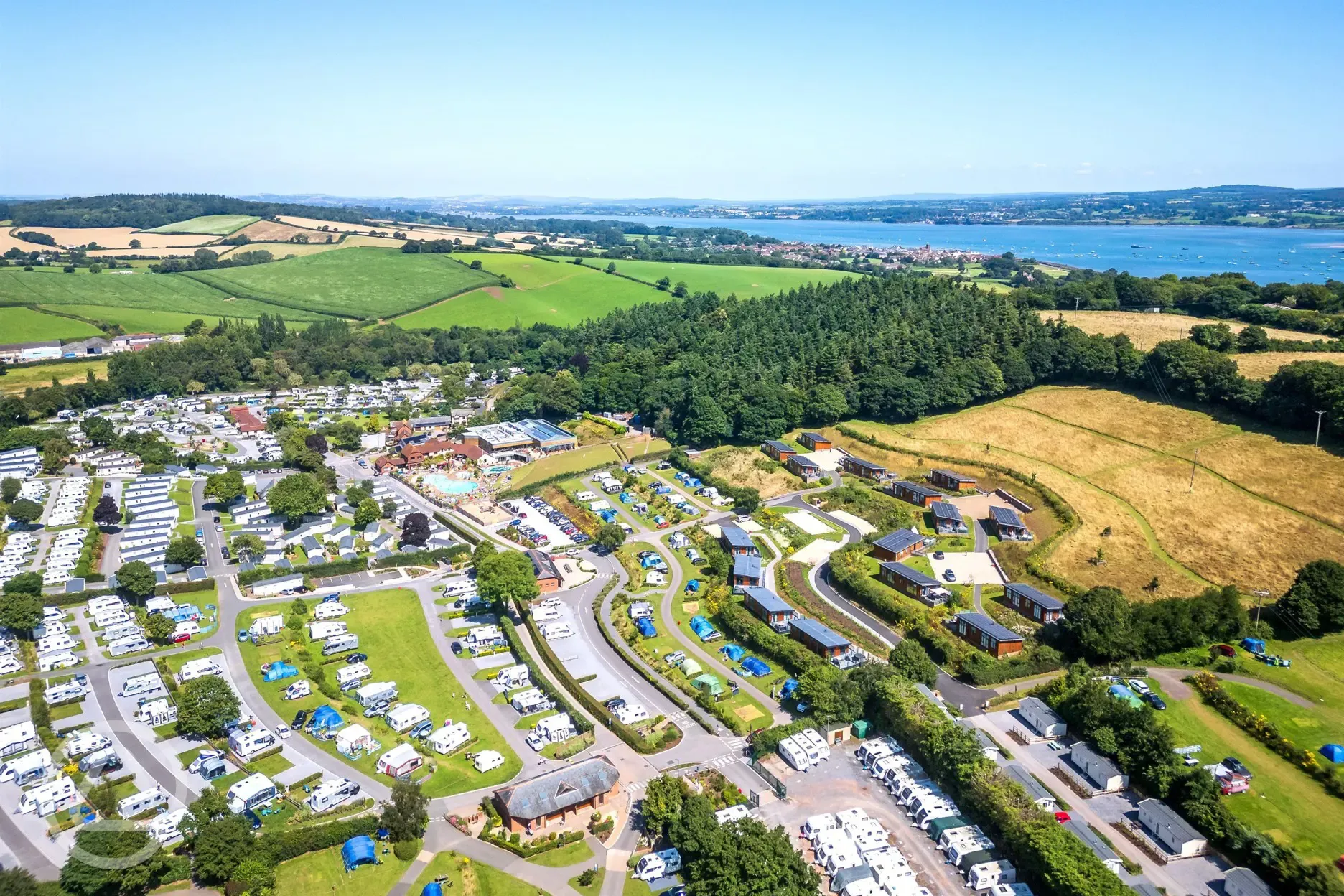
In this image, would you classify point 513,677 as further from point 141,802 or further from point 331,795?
point 141,802

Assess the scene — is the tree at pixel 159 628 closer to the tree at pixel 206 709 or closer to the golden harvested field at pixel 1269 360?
the tree at pixel 206 709

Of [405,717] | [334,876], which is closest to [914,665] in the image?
[405,717]

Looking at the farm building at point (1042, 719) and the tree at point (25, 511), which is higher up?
the tree at point (25, 511)

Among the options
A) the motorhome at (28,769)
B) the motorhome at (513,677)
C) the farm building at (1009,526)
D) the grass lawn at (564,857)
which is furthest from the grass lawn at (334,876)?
the farm building at (1009,526)

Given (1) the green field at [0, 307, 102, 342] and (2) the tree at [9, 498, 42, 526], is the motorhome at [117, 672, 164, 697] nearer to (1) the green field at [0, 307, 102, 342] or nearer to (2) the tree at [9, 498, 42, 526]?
(2) the tree at [9, 498, 42, 526]

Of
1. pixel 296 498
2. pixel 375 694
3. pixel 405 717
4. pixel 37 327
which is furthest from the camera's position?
pixel 37 327

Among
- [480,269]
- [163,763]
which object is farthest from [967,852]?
[480,269]
